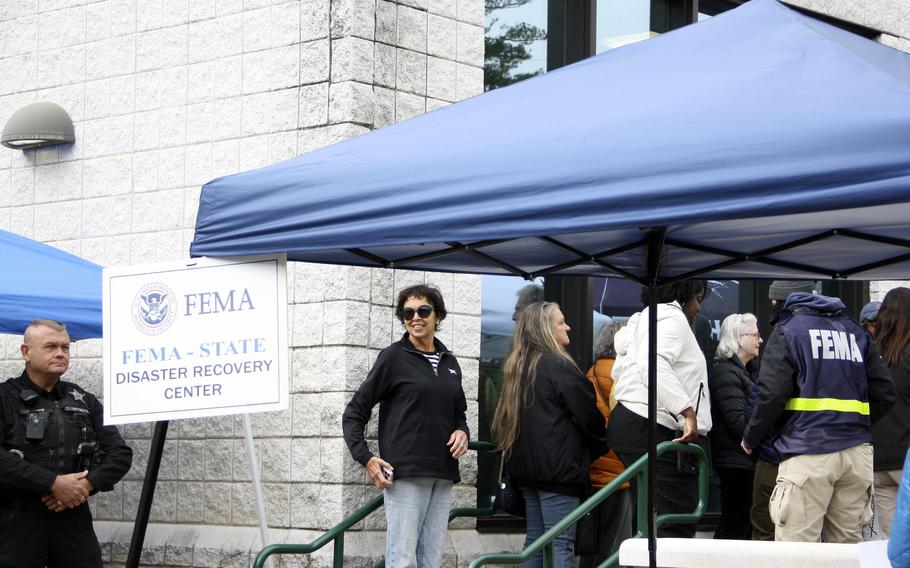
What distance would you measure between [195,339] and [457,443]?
7.76 ft

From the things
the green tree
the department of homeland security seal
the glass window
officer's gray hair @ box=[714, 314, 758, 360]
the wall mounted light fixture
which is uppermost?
the glass window

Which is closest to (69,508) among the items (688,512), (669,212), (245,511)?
(245,511)

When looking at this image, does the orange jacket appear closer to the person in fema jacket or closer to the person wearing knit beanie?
the person in fema jacket

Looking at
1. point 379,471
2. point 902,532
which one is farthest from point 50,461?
point 902,532

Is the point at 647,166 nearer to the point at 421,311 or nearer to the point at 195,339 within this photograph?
the point at 195,339

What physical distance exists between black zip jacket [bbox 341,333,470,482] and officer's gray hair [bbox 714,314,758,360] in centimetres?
218

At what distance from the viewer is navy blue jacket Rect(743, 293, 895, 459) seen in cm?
720

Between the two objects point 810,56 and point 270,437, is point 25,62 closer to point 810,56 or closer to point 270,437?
A: point 270,437

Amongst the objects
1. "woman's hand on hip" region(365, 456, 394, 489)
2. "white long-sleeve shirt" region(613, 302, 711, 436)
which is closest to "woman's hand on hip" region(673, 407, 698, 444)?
"white long-sleeve shirt" region(613, 302, 711, 436)

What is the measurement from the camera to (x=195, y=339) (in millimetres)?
5277

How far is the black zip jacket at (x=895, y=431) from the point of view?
319 inches

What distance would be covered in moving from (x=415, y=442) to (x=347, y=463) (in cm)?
98

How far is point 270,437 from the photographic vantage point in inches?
334

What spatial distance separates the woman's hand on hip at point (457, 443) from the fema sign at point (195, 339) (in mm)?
2272
